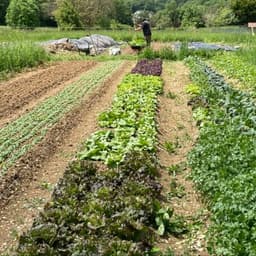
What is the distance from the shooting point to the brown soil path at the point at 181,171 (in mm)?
4992

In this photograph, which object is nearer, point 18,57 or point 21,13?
point 18,57

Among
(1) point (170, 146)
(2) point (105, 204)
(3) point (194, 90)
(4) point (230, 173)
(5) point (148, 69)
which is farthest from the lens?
(5) point (148, 69)

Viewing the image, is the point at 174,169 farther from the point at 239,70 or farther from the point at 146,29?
the point at 146,29

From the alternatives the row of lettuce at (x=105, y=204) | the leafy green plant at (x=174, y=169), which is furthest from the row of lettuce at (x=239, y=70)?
the row of lettuce at (x=105, y=204)

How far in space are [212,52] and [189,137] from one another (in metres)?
14.8

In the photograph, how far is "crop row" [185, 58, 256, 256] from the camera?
4.38 m

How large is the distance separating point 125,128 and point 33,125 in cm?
179

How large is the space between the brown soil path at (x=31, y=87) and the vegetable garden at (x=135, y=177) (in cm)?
22

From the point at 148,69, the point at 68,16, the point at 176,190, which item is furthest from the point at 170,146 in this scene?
the point at 68,16

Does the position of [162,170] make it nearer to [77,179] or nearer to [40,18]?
[77,179]

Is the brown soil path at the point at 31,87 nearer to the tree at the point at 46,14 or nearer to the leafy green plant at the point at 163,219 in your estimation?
the leafy green plant at the point at 163,219

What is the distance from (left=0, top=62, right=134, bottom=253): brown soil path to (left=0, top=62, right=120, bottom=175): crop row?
195 millimetres

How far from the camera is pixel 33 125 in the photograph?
29.3ft

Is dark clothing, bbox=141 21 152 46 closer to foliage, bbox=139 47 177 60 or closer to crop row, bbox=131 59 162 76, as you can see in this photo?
foliage, bbox=139 47 177 60
